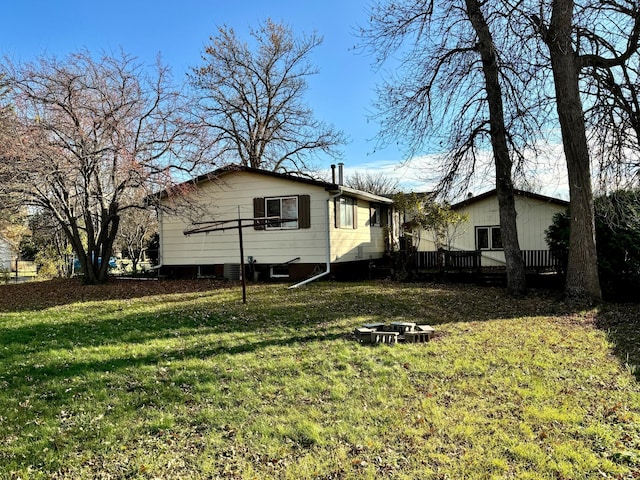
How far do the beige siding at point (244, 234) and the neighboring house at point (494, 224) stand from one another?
6.41 meters

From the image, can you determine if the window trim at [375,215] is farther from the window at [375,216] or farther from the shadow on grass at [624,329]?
the shadow on grass at [624,329]

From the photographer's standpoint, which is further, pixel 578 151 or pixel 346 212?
pixel 346 212

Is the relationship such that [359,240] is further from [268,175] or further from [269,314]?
[269,314]

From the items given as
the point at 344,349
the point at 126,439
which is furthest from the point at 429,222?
the point at 126,439

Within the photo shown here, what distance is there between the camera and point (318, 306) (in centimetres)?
965

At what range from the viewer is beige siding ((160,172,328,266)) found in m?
15.2

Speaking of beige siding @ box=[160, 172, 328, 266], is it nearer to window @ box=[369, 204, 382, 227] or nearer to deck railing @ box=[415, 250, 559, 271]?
deck railing @ box=[415, 250, 559, 271]

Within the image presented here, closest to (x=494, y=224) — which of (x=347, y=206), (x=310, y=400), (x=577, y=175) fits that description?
(x=347, y=206)

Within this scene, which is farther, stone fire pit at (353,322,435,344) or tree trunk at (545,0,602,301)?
tree trunk at (545,0,602,301)

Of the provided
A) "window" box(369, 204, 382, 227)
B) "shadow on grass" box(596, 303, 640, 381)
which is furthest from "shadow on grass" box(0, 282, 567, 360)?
"window" box(369, 204, 382, 227)

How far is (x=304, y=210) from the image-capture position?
15.2 meters

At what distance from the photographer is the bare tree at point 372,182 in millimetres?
39562

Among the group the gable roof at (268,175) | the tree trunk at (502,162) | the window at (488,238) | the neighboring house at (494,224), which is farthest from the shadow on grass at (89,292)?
the window at (488,238)

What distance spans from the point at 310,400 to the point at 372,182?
36.7 meters
